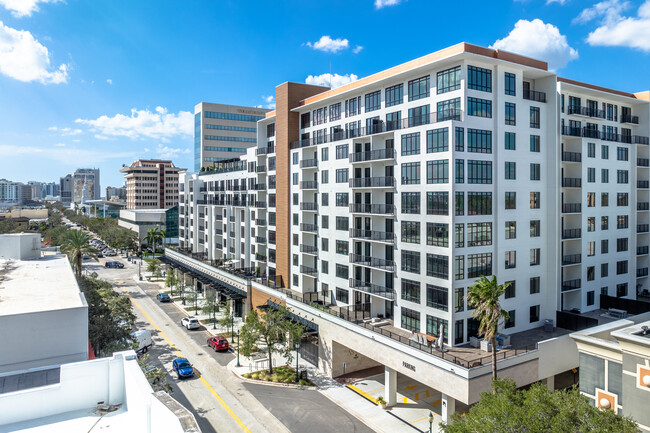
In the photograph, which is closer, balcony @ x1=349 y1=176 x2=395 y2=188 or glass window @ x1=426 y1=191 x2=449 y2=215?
glass window @ x1=426 y1=191 x2=449 y2=215

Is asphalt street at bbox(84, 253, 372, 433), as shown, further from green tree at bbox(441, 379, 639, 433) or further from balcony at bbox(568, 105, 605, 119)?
balcony at bbox(568, 105, 605, 119)

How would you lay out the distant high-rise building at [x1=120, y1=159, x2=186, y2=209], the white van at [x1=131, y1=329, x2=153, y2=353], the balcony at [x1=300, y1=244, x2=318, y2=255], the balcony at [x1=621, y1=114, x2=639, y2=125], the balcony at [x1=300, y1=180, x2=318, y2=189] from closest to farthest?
1. the white van at [x1=131, y1=329, x2=153, y2=353]
2. the balcony at [x1=621, y1=114, x2=639, y2=125]
3. the balcony at [x1=300, y1=180, x2=318, y2=189]
4. the balcony at [x1=300, y1=244, x2=318, y2=255]
5. the distant high-rise building at [x1=120, y1=159, x2=186, y2=209]

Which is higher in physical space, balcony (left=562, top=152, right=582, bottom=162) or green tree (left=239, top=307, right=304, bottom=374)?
balcony (left=562, top=152, right=582, bottom=162)

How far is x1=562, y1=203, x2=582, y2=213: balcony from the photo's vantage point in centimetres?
4262

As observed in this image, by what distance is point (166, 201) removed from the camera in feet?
557

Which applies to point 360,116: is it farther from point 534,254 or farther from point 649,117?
point 649,117

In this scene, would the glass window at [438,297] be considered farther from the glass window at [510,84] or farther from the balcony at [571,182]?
the glass window at [510,84]

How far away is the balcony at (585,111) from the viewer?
145 feet

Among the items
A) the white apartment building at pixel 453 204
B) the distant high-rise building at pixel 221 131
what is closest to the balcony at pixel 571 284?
the white apartment building at pixel 453 204

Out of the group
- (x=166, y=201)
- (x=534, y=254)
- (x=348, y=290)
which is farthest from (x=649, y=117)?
(x=166, y=201)

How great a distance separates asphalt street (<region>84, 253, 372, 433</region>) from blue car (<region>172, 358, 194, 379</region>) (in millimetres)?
555

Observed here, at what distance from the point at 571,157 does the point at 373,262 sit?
23.2 m

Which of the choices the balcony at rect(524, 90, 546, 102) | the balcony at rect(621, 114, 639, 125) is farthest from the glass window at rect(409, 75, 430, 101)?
the balcony at rect(621, 114, 639, 125)

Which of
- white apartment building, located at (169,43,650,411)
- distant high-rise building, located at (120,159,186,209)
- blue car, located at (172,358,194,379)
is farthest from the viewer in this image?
distant high-rise building, located at (120,159,186,209)
